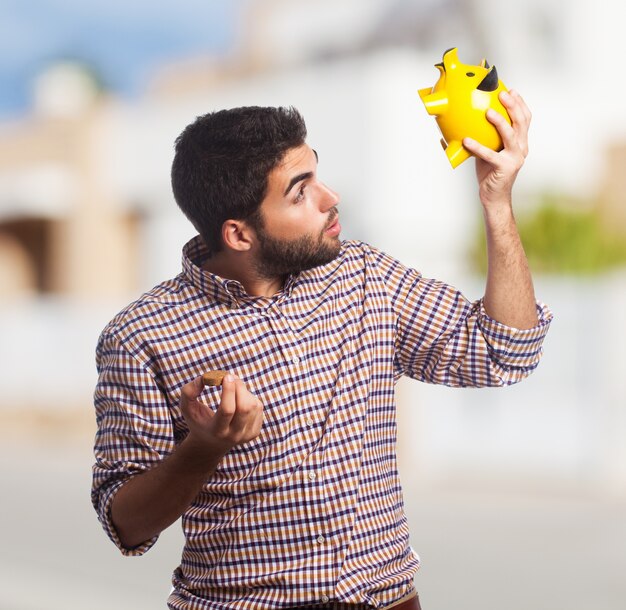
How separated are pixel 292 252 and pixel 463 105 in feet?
1.39

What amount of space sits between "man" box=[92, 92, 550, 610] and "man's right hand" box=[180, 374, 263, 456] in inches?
5.6

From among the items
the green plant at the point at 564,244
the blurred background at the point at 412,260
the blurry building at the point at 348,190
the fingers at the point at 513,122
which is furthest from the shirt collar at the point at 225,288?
the green plant at the point at 564,244

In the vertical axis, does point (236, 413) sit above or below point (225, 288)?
below

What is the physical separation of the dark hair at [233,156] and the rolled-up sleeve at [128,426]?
13.0 inches

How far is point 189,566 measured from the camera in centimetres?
235

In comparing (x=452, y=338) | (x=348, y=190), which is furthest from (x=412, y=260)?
(x=452, y=338)

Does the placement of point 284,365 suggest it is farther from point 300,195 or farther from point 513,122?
point 513,122

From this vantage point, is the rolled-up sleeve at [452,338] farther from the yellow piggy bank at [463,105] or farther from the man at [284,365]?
the yellow piggy bank at [463,105]

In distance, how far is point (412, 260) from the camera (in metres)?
11.1

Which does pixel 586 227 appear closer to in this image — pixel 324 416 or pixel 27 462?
pixel 27 462

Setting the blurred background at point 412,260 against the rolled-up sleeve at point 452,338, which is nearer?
the rolled-up sleeve at point 452,338

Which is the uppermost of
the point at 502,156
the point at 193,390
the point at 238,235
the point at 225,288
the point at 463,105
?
the point at 463,105

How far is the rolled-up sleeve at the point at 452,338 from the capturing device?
2.36 metres

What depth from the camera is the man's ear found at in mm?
2389
